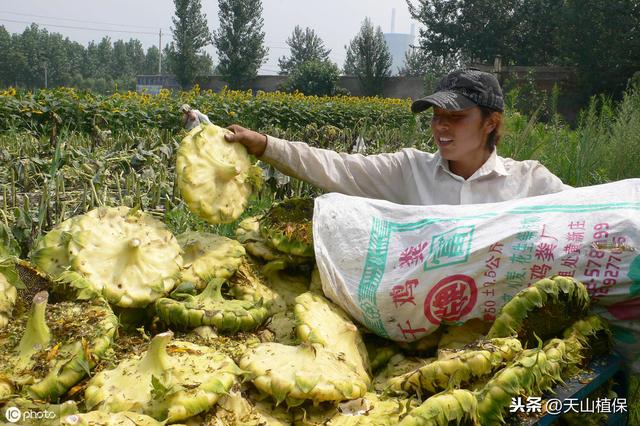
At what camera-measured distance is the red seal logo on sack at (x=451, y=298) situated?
2.13m

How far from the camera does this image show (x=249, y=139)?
2775mm

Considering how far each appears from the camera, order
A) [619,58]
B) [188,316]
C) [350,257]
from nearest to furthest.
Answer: [188,316]
[350,257]
[619,58]

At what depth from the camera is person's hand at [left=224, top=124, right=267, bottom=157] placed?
8.96ft

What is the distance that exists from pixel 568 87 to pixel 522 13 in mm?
12755

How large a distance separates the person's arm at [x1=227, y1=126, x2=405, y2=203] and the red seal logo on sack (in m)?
1.00

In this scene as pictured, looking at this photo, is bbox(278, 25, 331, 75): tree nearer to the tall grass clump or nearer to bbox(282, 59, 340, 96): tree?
bbox(282, 59, 340, 96): tree

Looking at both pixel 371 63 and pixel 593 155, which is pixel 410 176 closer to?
pixel 593 155

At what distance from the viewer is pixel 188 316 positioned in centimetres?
214

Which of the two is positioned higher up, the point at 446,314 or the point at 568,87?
the point at 568,87

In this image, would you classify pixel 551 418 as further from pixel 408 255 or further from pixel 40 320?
pixel 40 320

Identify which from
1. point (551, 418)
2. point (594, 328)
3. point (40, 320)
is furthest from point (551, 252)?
point (40, 320)

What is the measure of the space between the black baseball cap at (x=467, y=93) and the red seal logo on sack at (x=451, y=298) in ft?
3.10

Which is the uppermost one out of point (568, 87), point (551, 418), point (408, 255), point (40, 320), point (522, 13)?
point (522, 13)

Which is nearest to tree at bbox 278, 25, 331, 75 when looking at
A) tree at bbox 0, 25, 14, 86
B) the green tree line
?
the green tree line
